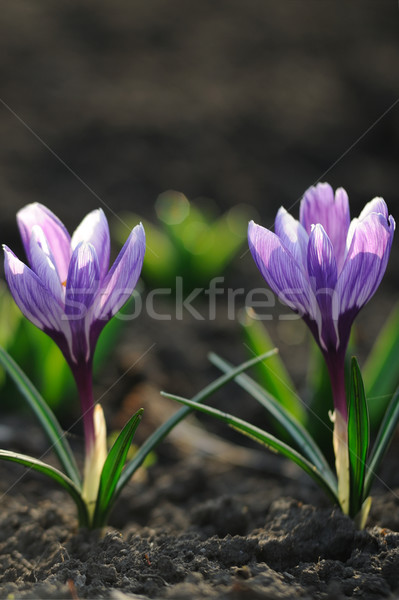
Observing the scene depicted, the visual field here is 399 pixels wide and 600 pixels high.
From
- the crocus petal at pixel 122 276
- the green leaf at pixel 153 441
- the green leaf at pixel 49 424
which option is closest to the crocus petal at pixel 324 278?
the green leaf at pixel 153 441

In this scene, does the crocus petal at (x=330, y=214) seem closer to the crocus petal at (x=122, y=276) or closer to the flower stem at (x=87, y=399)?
the crocus petal at (x=122, y=276)

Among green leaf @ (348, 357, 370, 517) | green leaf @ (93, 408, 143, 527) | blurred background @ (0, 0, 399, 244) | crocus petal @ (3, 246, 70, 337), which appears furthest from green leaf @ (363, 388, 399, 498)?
blurred background @ (0, 0, 399, 244)

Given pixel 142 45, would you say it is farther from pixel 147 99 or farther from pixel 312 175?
pixel 312 175

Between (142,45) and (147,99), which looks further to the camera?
(142,45)

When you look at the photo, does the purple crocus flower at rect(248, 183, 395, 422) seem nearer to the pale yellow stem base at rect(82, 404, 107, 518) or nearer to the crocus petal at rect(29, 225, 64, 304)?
the crocus petal at rect(29, 225, 64, 304)

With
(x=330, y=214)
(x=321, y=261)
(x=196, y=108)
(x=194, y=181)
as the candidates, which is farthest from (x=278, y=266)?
(x=196, y=108)

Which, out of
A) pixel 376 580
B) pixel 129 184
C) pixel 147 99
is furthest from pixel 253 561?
pixel 147 99
